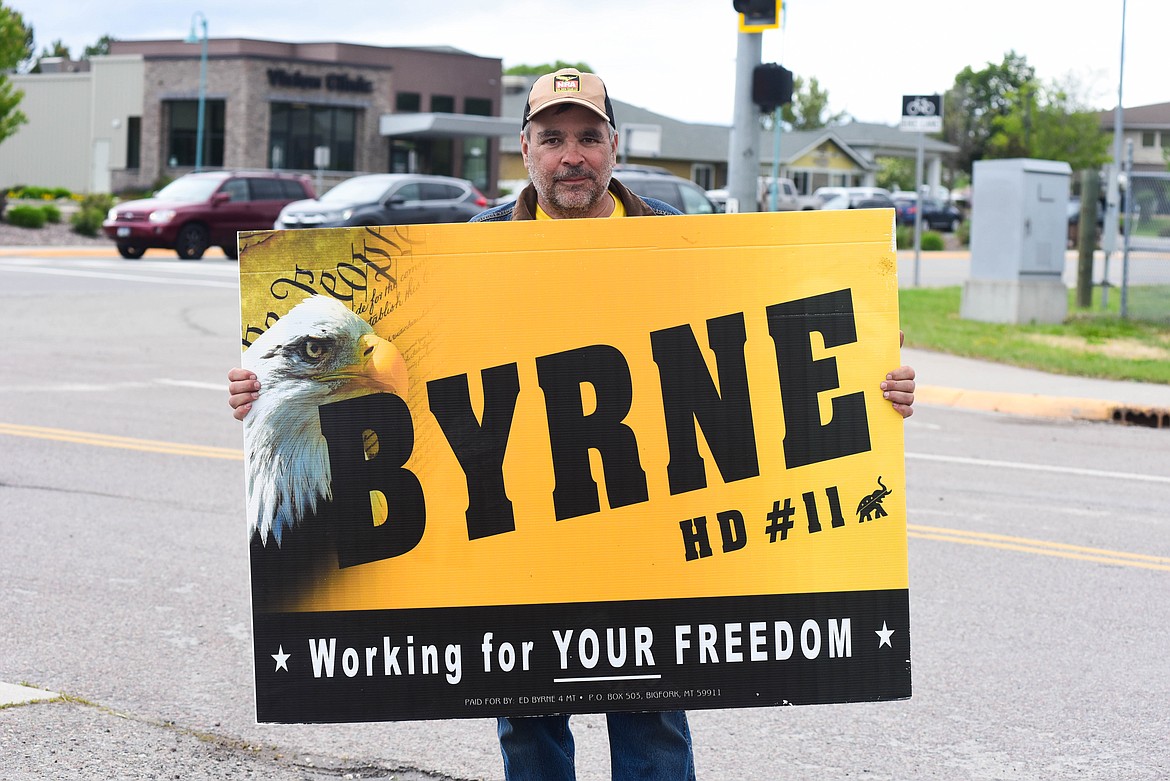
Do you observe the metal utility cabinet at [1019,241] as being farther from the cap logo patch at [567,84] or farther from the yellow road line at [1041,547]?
the cap logo patch at [567,84]

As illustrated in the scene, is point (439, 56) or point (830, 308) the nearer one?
point (830, 308)

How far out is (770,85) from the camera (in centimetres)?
1398

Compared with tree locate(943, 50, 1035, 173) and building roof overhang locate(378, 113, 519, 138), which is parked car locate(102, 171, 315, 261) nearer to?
building roof overhang locate(378, 113, 519, 138)

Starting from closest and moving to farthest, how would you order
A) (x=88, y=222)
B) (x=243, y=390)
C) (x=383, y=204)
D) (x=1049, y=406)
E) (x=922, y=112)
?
(x=243, y=390) → (x=1049, y=406) → (x=922, y=112) → (x=383, y=204) → (x=88, y=222)

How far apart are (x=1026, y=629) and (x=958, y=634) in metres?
0.29

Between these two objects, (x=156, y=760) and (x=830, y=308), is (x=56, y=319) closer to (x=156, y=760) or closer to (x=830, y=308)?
(x=156, y=760)

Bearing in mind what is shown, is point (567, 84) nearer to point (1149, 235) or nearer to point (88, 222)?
point (1149, 235)

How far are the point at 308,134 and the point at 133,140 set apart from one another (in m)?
7.83

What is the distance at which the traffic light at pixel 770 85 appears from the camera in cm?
1388

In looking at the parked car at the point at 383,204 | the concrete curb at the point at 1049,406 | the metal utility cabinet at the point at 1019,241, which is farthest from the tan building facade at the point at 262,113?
the concrete curb at the point at 1049,406

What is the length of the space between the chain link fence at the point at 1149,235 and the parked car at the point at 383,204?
1369 cm

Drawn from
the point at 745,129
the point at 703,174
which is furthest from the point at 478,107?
the point at 745,129

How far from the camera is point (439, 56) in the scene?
196ft

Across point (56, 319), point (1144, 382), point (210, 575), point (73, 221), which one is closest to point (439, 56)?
point (73, 221)
